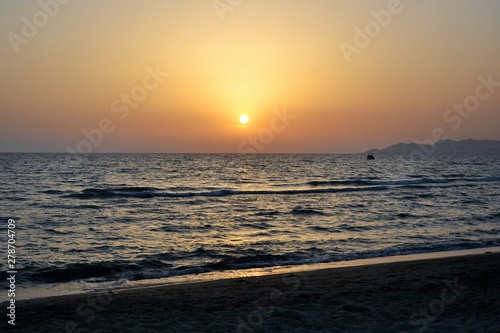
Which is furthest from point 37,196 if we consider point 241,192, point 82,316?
point 82,316

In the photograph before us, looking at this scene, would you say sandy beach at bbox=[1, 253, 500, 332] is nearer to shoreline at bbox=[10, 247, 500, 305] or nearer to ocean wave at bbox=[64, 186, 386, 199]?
shoreline at bbox=[10, 247, 500, 305]

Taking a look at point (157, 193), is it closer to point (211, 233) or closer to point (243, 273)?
point (211, 233)

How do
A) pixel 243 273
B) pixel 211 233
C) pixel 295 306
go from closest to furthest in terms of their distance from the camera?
pixel 295 306 < pixel 243 273 < pixel 211 233

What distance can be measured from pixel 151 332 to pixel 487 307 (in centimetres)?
710

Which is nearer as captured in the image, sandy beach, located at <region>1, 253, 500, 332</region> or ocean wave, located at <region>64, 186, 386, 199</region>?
sandy beach, located at <region>1, 253, 500, 332</region>

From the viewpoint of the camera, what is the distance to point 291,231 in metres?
25.1

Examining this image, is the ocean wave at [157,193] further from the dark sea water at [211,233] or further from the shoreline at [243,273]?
the shoreline at [243,273]

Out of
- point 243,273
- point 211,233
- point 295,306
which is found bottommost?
point 243,273

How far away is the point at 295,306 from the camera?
35.4 ft

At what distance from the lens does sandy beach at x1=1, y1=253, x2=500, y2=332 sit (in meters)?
9.41

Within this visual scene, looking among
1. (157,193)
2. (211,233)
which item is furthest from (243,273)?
(157,193)

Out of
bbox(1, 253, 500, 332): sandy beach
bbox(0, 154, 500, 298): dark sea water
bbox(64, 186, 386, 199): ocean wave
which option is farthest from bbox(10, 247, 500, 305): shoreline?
bbox(64, 186, 386, 199): ocean wave

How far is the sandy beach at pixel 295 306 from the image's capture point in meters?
9.41

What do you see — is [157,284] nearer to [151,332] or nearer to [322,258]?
[151,332]
